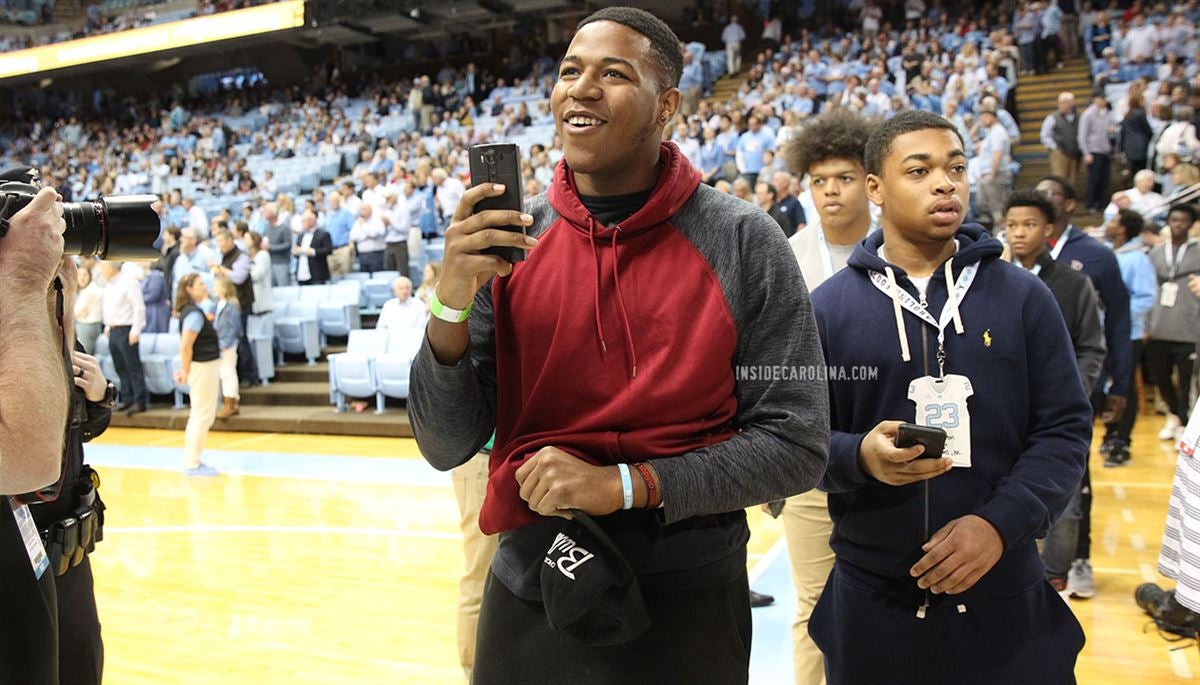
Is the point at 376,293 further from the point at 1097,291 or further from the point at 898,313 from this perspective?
the point at 898,313

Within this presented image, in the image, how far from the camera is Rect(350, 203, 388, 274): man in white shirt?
11.0 meters

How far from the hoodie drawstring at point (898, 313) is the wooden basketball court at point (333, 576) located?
1.89m

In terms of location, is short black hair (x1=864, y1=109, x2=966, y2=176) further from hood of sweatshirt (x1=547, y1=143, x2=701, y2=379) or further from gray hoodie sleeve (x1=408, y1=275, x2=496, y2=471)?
gray hoodie sleeve (x1=408, y1=275, x2=496, y2=471)

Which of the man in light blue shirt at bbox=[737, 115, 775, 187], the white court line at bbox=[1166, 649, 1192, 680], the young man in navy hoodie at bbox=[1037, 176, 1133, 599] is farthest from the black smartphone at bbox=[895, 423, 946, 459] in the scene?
the man in light blue shirt at bbox=[737, 115, 775, 187]

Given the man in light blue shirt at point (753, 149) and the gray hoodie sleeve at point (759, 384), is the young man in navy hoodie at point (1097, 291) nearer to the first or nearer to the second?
the gray hoodie sleeve at point (759, 384)

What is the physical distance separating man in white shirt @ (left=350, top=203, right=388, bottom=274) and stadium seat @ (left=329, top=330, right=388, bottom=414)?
2.40 m

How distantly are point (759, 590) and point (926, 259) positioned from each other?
8.79 ft

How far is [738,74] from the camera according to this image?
662 inches

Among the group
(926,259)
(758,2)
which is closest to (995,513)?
(926,259)

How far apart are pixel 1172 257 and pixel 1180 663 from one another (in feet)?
13.2

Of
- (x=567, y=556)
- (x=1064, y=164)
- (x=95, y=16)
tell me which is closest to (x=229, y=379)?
(x=567, y=556)

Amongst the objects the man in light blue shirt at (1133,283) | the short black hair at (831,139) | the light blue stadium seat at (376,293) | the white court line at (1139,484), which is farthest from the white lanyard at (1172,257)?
the light blue stadium seat at (376,293)

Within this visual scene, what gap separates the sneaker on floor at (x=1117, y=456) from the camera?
20.4ft

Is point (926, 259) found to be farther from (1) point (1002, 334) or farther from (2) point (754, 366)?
(2) point (754, 366)
